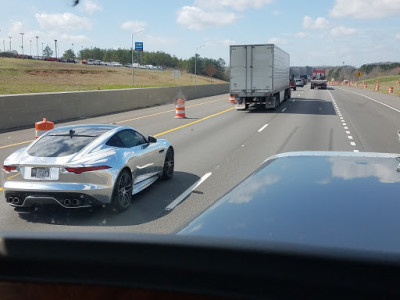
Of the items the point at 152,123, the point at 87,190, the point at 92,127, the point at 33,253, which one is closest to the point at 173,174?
the point at 92,127

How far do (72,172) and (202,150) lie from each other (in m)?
7.52

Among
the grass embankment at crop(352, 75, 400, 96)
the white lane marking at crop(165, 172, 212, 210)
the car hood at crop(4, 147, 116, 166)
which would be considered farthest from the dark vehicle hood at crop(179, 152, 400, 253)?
the grass embankment at crop(352, 75, 400, 96)

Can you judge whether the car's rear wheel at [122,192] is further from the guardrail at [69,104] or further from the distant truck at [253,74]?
the distant truck at [253,74]

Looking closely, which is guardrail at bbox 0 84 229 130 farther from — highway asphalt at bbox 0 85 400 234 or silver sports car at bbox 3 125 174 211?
silver sports car at bbox 3 125 174 211

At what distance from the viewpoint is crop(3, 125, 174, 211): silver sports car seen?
7379mm

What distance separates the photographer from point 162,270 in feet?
4.44

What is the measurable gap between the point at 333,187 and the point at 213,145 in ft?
41.7

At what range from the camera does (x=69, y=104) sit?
24.7 meters

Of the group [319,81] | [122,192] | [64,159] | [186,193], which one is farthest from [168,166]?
[319,81]

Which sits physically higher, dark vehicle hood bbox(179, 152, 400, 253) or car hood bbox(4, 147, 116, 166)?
dark vehicle hood bbox(179, 152, 400, 253)

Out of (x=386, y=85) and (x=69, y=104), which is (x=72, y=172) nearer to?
(x=69, y=104)

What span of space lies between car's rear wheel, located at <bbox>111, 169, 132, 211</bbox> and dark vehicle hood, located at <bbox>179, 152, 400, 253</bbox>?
415 centimetres

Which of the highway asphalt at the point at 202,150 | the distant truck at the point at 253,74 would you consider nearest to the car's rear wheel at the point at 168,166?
the highway asphalt at the point at 202,150

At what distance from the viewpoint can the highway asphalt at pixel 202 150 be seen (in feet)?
24.2
